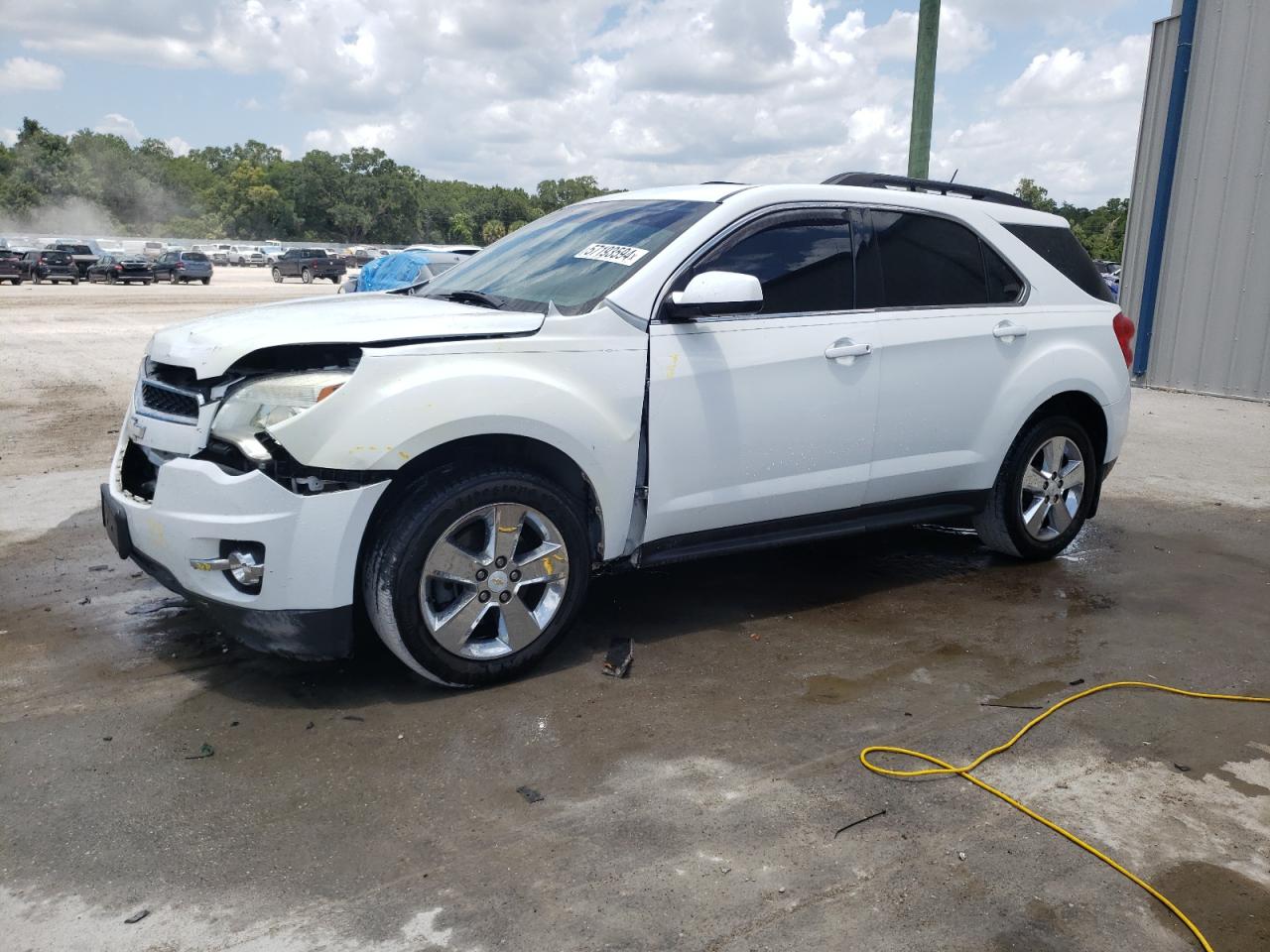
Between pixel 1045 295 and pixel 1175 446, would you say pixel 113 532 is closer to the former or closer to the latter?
pixel 1045 295

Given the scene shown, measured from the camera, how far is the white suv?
3.56 meters

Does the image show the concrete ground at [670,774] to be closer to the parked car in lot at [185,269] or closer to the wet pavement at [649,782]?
the wet pavement at [649,782]

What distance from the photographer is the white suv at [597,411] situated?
356cm

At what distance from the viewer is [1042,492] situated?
5.52 metres

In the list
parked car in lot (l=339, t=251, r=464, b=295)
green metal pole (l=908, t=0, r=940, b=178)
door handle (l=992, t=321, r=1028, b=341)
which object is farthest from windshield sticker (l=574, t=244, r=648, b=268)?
parked car in lot (l=339, t=251, r=464, b=295)

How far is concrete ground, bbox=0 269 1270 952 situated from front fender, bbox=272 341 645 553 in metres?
0.87

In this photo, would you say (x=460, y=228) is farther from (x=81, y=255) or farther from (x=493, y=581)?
(x=493, y=581)

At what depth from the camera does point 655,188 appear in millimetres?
5008

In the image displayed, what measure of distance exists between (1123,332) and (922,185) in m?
1.35

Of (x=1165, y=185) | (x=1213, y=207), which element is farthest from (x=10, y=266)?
(x=1213, y=207)

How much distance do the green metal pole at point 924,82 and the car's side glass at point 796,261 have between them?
3.86 m

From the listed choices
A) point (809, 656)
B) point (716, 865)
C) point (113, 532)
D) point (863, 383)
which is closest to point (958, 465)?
point (863, 383)

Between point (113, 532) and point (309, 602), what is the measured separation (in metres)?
0.98

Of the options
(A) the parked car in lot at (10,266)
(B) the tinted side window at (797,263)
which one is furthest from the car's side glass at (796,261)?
(A) the parked car in lot at (10,266)
